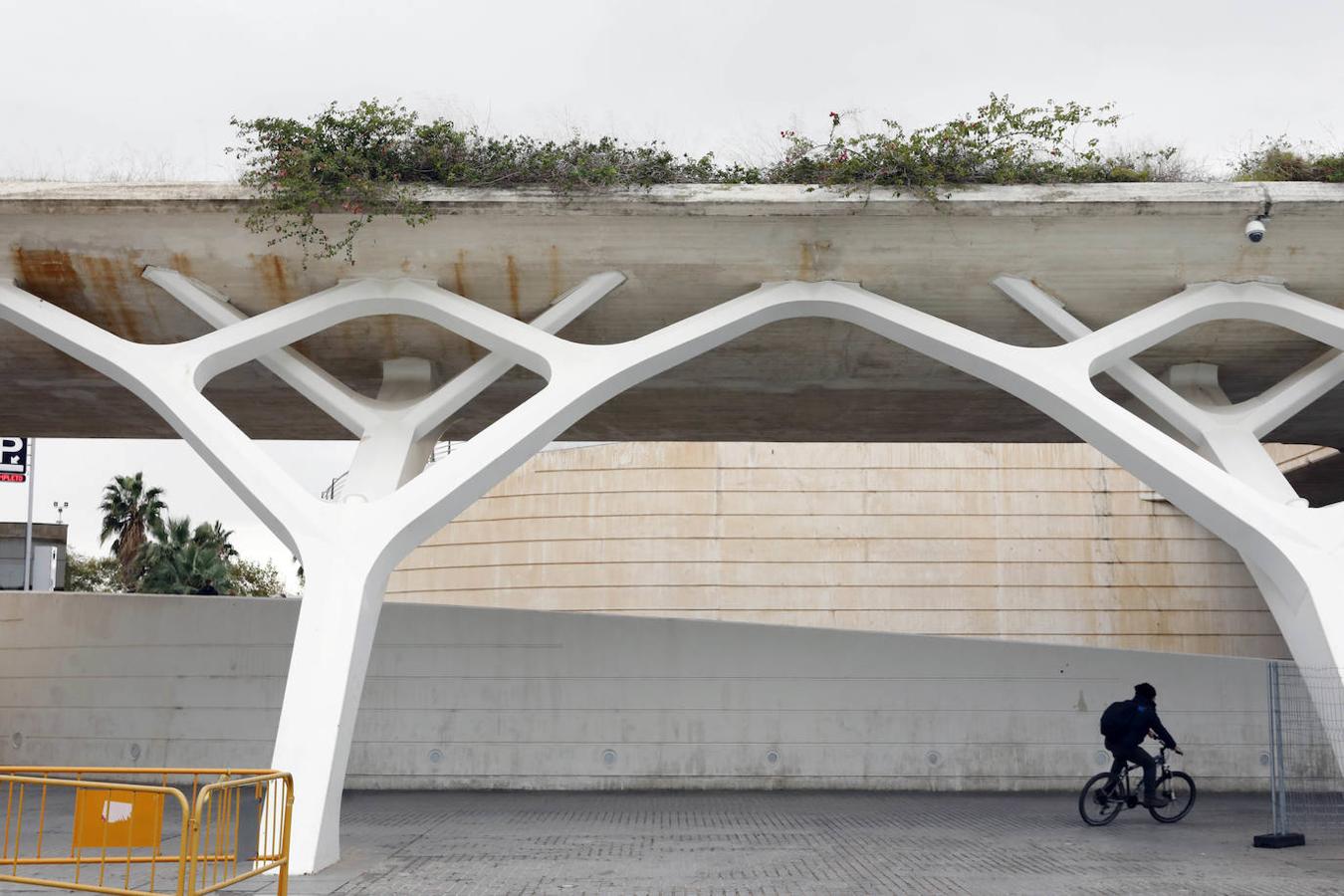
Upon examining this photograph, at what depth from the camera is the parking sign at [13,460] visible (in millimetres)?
39125

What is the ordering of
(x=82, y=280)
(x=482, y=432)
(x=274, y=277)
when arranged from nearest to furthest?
(x=482, y=432), (x=274, y=277), (x=82, y=280)

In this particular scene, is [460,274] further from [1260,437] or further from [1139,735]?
[1139,735]

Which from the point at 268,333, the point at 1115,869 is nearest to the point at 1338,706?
the point at 1115,869

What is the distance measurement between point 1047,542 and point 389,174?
1850 cm

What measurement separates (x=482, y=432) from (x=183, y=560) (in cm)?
3434

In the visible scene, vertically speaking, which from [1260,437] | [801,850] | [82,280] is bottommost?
[801,850]

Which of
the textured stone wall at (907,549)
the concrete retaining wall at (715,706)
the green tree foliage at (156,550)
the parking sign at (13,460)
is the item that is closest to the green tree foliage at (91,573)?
the green tree foliage at (156,550)

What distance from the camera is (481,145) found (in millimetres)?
11305

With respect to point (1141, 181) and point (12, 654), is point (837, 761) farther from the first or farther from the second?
point (12, 654)

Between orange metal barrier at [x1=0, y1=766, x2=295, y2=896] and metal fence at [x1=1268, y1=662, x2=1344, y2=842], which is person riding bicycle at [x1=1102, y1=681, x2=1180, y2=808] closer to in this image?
metal fence at [x1=1268, y1=662, x2=1344, y2=842]

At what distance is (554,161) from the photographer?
11.1 meters

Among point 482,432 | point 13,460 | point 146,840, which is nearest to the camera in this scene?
point 146,840

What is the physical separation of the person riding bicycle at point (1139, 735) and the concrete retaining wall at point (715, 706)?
13.5 feet

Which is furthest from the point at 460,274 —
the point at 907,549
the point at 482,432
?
the point at 907,549
